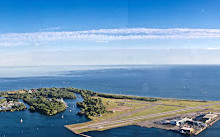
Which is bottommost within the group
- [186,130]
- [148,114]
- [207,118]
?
[186,130]

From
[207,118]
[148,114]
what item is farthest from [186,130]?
[148,114]

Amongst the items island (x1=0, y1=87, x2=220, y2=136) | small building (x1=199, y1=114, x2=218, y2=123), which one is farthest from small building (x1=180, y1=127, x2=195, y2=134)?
small building (x1=199, y1=114, x2=218, y2=123)

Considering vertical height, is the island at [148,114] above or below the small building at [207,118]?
below

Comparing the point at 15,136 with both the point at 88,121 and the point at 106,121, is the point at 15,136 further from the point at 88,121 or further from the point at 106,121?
the point at 106,121

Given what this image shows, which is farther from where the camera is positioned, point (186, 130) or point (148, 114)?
point (148, 114)

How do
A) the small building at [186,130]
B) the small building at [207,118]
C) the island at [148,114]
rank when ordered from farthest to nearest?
the small building at [207,118], the island at [148,114], the small building at [186,130]

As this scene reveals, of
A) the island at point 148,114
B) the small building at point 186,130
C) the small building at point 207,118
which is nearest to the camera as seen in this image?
the small building at point 186,130

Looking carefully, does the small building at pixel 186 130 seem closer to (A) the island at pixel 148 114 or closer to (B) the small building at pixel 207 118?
(A) the island at pixel 148 114

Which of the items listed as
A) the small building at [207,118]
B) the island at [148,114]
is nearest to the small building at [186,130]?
the island at [148,114]

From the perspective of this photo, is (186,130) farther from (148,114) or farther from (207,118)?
(148,114)

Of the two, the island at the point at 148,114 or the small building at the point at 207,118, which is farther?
the small building at the point at 207,118

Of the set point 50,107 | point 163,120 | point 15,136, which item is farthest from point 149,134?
point 50,107
